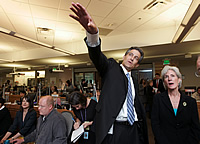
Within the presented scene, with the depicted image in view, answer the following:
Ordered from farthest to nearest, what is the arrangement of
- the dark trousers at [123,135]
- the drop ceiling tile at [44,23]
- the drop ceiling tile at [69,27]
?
the drop ceiling tile at [69,27] → the drop ceiling tile at [44,23] → the dark trousers at [123,135]

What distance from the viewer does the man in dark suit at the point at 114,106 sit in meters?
0.87

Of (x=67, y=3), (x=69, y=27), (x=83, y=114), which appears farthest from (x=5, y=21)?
(x=83, y=114)

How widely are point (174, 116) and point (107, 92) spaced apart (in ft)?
2.98

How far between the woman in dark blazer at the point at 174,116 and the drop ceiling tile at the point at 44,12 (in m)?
3.10

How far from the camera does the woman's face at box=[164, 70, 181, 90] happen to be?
57.1 inches

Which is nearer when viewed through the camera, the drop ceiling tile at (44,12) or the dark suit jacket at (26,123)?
the dark suit jacket at (26,123)

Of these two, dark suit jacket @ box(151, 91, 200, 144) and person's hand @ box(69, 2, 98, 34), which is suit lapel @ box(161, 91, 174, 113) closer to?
dark suit jacket @ box(151, 91, 200, 144)

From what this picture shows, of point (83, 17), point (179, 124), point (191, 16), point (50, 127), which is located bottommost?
point (50, 127)

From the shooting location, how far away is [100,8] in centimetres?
324

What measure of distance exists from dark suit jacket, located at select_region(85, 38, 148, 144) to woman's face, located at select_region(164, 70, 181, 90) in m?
0.72

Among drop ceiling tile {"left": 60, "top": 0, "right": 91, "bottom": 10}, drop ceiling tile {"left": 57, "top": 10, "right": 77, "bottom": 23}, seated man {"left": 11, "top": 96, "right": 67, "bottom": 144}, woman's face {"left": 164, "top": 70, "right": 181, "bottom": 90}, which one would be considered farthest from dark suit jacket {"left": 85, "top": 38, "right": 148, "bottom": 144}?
drop ceiling tile {"left": 57, "top": 10, "right": 77, "bottom": 23}

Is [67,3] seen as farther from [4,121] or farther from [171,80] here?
[4,121]

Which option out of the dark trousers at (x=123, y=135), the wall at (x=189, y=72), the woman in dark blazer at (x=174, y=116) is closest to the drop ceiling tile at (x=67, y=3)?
the woman in dark blazer at (x=174, y=116)

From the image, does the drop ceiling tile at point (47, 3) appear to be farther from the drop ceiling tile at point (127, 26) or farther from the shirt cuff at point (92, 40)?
the shirt cuff at point (92, 40)
